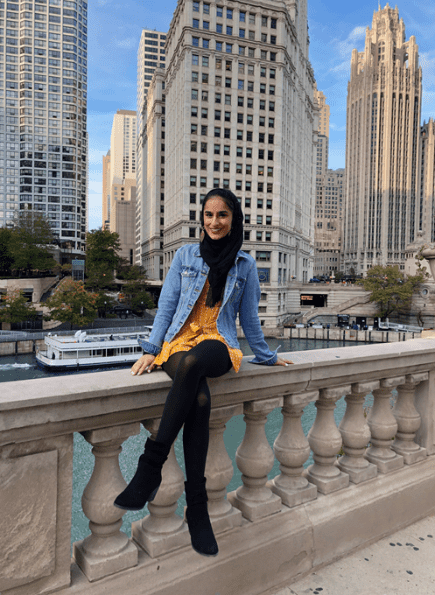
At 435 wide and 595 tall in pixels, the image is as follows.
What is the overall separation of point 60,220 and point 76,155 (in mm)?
18840

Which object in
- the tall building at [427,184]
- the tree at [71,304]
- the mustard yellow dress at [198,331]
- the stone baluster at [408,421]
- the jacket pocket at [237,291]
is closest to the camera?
the mustard yellow dress at [198,331]

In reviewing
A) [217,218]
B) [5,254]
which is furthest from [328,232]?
[217,218]

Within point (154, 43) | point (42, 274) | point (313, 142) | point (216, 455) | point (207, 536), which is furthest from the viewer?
point (154, 43)

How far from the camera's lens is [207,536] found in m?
2.62

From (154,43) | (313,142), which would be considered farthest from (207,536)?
(154,43)

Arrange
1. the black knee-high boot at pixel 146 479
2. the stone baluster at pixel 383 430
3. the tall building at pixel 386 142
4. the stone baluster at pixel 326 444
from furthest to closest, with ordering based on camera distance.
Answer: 1. the tall building at pixel 386 142
2. the stone baluster at pixel 383 430
3. the stone baluster at pixel 326 444
4. the black knee-high boot at pixel 146 479

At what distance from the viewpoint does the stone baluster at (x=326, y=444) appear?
357 centimetres

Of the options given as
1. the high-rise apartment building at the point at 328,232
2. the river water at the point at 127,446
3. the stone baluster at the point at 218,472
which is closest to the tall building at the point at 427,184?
the high-rise apartment building at the point at 328,232

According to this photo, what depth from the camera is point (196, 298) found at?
314 cm

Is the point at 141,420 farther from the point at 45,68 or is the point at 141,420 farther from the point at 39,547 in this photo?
the point at 45,68

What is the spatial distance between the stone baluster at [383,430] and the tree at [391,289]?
2937 inches

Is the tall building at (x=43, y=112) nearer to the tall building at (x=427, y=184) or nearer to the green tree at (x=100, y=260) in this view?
the green tree at (x=100, y=260)

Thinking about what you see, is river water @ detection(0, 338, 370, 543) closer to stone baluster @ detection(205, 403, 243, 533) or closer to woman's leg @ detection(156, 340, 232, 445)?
stone baluster @ detection(205, 403, 243, 533)

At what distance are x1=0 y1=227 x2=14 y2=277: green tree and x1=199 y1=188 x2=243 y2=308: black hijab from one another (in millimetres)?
78186
